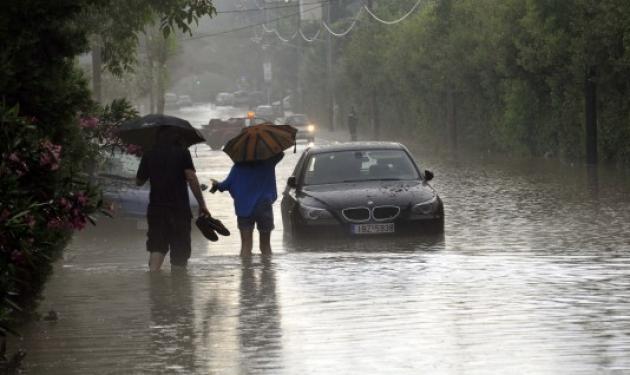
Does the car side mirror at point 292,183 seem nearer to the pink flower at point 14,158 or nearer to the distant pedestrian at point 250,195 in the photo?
the distant pedestrian at point 250,195

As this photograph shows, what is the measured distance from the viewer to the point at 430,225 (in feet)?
62.7

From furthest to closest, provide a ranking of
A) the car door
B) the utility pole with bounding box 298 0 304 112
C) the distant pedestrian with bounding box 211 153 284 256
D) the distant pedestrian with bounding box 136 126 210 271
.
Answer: the utility pole with bounding box 298 0 304 112
the car door
the distant pedestrian with bounding box 211 153 284 256
the distant pedestrian with bounding box 136 126 210 271

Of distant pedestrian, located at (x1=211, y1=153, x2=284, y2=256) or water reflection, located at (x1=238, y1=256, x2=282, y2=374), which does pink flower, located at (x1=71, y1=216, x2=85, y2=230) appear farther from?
distant pedestrian, located at (x1=211, y1=153, x2=284, y2=256)

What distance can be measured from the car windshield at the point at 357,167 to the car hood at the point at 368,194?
28cm

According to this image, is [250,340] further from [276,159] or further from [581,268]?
[276,159]

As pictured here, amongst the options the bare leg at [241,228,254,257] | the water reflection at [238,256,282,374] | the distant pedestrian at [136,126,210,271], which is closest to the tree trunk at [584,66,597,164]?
the bare leg at [241,228,254,257]

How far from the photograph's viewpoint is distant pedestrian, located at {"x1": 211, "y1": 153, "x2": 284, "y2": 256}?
1685 cm

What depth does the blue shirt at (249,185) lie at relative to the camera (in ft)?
55.4

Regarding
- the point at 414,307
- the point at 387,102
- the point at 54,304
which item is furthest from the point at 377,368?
the point at 387,102

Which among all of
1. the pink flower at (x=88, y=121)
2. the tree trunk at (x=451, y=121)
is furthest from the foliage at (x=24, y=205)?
the tree trunk at (x=451, y=121)

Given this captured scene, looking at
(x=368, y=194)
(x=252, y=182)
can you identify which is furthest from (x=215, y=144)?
(x=252, y=182)

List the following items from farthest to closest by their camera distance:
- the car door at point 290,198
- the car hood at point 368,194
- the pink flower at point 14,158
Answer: the car door at point 290,198
the car hood at point 368,194
the pink flower at point 14,158

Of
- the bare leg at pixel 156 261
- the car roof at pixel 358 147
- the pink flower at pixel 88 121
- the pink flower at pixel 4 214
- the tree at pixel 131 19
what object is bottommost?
the bare leg at pixel 156 261

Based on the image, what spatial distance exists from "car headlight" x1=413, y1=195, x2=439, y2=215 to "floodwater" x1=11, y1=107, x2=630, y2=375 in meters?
0.37
